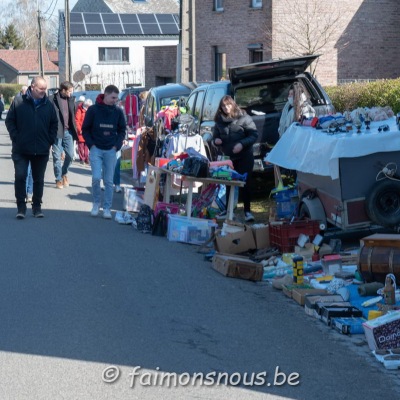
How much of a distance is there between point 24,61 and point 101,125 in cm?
8850

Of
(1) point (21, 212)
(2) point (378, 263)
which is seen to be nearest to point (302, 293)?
(2) point (378, 263)

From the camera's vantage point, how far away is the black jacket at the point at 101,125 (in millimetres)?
14258

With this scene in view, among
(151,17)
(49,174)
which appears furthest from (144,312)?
(151,17)

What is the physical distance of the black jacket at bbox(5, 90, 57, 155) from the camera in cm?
1408

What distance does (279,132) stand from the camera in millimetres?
15102

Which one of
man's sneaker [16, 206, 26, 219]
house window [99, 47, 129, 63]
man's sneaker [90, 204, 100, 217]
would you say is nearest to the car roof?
man's sneaker [90, 204, 100, 217]

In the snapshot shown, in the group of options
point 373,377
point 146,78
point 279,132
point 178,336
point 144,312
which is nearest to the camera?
point 373,377

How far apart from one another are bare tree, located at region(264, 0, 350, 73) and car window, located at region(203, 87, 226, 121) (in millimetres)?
15524

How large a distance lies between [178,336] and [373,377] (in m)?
1.72

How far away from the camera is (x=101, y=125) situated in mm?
14266

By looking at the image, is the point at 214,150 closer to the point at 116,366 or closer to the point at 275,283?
the point at 275,283

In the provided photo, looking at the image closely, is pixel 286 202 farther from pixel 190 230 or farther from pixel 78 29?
pixel 78 29

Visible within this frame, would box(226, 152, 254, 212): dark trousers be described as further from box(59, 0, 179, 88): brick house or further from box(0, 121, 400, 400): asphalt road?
box(59, 0, 179, 88): brick house

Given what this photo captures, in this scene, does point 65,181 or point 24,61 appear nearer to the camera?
point 65,181
